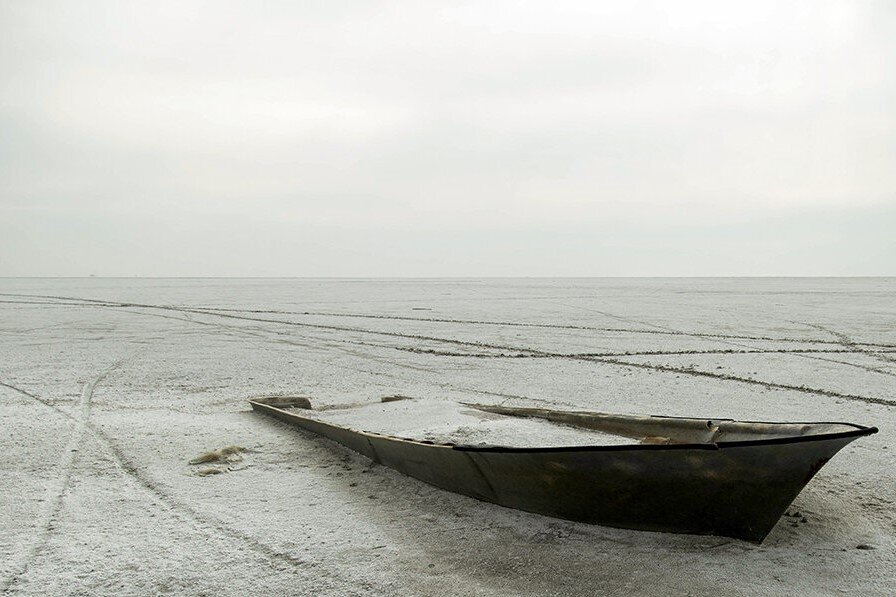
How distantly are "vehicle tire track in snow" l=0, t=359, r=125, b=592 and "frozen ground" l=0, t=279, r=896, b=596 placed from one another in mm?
15

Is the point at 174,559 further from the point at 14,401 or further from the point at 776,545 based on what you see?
the point at 14,401

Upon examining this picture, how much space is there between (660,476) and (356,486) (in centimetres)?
172

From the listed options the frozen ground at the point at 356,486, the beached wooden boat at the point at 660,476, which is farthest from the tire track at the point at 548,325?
the beached wooden boat at the point at 660,476

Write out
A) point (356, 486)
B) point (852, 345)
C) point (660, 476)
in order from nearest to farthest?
point (660, 476), point (356, 486), point (852, 345)

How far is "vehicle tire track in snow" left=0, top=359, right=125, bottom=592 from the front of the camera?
271cm

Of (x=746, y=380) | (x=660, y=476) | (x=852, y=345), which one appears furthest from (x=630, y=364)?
(x=660, y=476)

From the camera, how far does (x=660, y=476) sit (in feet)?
8.66

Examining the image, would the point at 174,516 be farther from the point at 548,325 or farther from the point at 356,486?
the point at 548,325

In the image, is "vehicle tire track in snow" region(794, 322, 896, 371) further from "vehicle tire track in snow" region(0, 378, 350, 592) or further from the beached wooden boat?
"vehicle tire track in snow" region(0, 378, 350, 592)

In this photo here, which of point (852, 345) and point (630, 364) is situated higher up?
point (852, 345)

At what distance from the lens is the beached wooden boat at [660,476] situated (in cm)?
252

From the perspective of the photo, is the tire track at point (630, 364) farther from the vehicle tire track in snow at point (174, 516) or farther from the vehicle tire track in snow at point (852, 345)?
the vehicle tire track in snow at point (174, 516)

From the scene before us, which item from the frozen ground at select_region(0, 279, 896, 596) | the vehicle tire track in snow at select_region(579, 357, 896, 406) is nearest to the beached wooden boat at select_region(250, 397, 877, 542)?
the frozen ground at select_region(0, 279, 896, 596)

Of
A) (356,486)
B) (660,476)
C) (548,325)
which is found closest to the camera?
(660,476)
